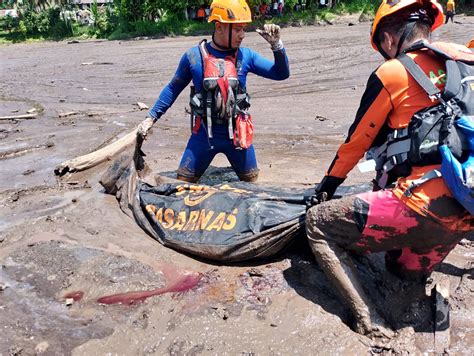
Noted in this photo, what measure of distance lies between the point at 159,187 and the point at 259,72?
53.4 inches

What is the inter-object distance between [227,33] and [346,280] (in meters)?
2.35

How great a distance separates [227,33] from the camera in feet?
13.3

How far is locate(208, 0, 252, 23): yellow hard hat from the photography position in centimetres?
392

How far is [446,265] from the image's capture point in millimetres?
3318

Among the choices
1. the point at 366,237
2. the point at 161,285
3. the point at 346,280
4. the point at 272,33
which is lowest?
the point at 161,285

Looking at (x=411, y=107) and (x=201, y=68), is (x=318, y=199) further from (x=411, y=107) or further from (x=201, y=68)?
(x=201, y=68)

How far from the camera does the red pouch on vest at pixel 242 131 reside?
14.2ft

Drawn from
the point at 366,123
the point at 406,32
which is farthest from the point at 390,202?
the point at 406,32

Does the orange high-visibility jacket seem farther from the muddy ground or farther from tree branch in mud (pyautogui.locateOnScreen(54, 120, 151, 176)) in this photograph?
tree branch in mud (pyautogui.locateOnScreen(54, 120, 151, 176))

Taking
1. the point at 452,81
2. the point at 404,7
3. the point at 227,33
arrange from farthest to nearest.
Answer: the point at 227,33
the point at 404,7
the point at 452,81

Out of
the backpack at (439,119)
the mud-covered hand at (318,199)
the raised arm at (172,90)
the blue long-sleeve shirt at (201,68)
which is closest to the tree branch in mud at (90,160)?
the raised arm at (172,90)

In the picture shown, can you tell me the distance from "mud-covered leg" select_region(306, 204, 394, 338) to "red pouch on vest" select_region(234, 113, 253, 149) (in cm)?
176

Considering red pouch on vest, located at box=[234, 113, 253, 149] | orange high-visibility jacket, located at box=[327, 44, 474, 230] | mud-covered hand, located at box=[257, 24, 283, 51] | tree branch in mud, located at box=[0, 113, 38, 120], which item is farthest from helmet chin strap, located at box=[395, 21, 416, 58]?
tree branch in mud, located at box=[0, 113, 38, 120]

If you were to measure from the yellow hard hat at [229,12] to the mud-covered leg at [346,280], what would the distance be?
1957 mm
